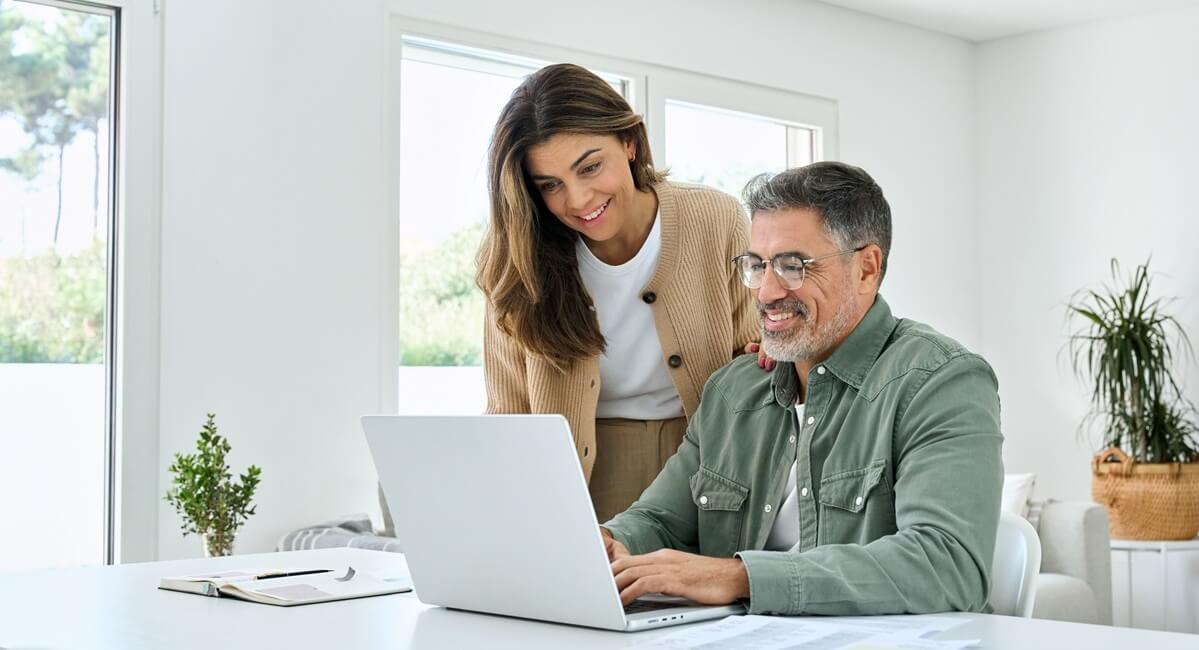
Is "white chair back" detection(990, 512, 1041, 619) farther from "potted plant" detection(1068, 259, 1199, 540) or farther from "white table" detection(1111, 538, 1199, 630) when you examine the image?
"potted plant" detection(1068, 259, 1199, 540)

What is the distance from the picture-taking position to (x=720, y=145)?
5410 mm

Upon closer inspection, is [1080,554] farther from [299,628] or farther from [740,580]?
[299,628]

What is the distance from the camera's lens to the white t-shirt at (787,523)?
183 cm

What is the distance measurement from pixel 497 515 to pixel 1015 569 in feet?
2.09

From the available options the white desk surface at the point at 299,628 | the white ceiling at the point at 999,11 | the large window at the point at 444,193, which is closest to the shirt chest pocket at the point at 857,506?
the white desk surface at the point at 299,628

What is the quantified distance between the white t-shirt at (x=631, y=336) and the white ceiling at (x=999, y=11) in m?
3.77

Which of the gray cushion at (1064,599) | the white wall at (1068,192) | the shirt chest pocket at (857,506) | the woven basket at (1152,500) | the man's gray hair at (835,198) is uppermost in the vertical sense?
the white wall at (1068,192)

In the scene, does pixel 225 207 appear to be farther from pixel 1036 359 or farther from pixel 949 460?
Result: pixel 1036 359

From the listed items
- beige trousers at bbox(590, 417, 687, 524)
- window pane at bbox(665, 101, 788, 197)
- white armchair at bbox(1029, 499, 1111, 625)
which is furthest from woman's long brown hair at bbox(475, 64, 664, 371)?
window pane at bbox(665, 101, 788, 197)

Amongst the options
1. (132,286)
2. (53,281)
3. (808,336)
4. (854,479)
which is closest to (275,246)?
(132,286)

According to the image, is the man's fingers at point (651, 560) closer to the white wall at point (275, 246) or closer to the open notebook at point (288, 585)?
the open notebook at point (288, 585)

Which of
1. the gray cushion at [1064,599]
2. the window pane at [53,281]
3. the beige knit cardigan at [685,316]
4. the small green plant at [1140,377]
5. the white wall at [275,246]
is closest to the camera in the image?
the beige knit cardigan at [685,316]

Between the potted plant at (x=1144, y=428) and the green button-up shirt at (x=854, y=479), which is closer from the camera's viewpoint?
the green button-up shirt at (x=854, y=479)

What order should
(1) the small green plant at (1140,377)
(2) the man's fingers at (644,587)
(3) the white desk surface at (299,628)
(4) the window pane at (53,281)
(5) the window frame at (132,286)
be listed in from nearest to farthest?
1. (3) the white desk surface at (299,628)
2. (2) the man's fingers at (644,587)
3. (4) the window pane at (53,281)
4. (5) the window frame at (132,286)
5. (1) the small green plant at (1140,377)
